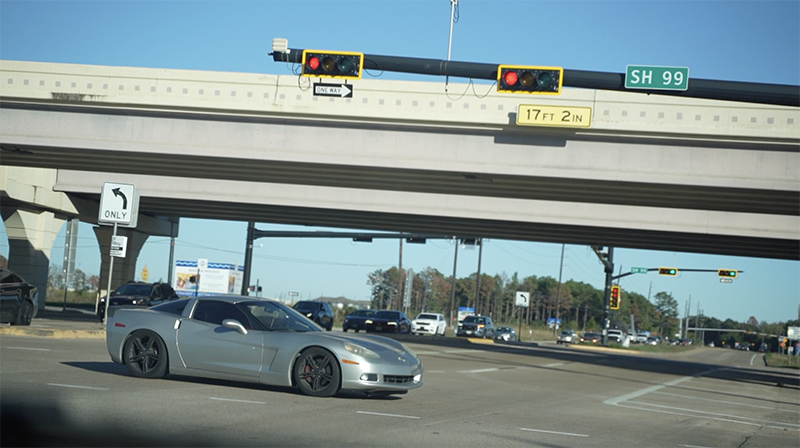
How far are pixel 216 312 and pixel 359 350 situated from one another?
7.18 ft

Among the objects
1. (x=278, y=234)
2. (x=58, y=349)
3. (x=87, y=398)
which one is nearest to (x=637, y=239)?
(x=278, y=234)

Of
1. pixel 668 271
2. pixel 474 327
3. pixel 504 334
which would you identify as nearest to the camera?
pixel 668 271

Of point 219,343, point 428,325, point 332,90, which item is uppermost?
point 332,90

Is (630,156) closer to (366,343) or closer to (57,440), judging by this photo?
(366,343)

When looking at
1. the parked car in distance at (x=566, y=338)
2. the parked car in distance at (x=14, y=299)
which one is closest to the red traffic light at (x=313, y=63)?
the parked car in distance at (x=14, y=299)

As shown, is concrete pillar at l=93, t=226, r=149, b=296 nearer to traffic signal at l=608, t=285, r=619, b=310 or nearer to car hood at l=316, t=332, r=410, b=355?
traffic signal at l=608, t=285, r=619, b=310

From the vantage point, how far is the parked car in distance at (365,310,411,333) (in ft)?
144

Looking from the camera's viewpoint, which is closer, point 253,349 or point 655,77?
point 253,349

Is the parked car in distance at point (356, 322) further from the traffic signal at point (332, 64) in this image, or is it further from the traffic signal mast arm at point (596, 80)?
the traffic signal at point (332, 64)

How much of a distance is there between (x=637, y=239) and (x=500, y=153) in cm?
1207

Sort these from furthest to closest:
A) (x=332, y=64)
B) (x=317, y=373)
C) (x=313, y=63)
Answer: (x=313, y=63) → (x=332, y=64) → (x=317, y=373)

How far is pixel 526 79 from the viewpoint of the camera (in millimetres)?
15398

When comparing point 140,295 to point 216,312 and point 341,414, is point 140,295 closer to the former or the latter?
point 216,312

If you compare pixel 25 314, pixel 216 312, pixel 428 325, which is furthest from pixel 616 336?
pixel 216 312
